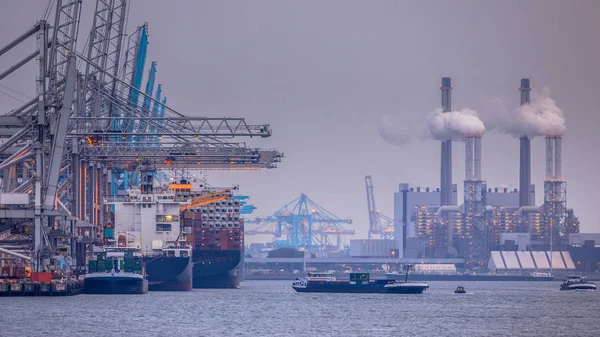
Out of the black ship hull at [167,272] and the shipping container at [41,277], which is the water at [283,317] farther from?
the black ship hull at [167,272]

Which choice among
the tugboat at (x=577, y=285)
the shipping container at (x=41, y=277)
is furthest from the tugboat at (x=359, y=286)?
the shipping container at (x=41, y=277)

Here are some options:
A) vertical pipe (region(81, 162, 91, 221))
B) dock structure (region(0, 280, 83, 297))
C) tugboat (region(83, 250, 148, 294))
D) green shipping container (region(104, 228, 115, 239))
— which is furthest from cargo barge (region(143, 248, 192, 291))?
dock structure (region(0, 280, 83, 297))

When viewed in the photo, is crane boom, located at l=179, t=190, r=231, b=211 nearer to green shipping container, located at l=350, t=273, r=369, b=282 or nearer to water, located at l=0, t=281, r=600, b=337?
water, located at l=0, t=281, r=600, b=337

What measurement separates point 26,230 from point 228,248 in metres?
42.4

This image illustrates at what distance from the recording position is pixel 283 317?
85812 millimetres

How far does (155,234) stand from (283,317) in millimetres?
35890

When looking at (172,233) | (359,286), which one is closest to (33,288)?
(172,233)

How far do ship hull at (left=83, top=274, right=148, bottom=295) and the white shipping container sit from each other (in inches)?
344

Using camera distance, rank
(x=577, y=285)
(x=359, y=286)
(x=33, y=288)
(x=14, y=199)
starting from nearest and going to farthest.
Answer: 1. (x=33, y=288)
2. (x=14, y=199)
3. (x=359, y=286)
4. (x=577, y=285)

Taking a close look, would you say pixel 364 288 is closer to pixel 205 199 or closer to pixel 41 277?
pixel 205 199

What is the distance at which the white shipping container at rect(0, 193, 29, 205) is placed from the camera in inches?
3910

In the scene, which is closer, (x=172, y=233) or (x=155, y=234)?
(x=155, y=234)

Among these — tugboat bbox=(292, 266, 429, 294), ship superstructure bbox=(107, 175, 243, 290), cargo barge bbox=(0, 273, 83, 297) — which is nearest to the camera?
cargo barge bbox=(0, 273, 83, 297)

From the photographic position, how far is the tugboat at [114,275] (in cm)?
10425
